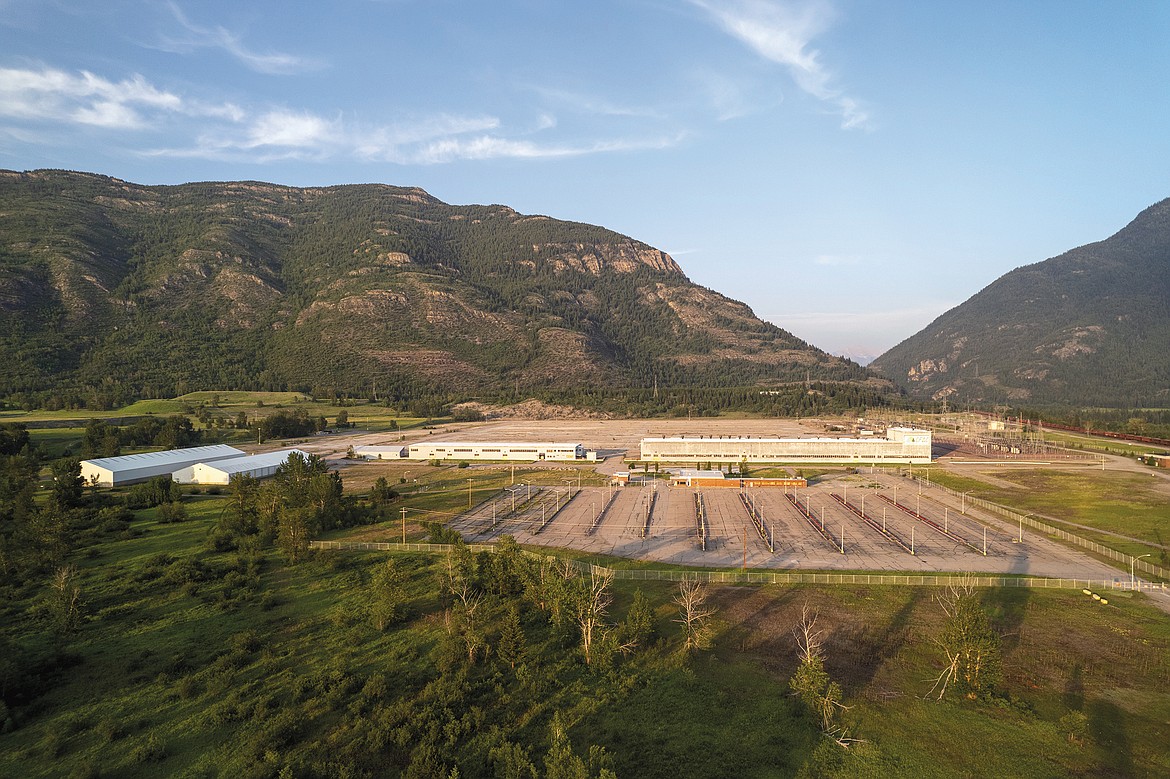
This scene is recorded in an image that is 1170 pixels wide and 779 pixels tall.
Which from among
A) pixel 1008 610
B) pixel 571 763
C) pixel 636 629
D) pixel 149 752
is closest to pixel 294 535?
pixel 149 752

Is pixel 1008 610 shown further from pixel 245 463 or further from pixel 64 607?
pixel 245 463

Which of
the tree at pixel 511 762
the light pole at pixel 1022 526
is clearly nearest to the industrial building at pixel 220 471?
the tree at pixel 511 762

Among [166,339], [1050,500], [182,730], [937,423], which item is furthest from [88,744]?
[166,339]

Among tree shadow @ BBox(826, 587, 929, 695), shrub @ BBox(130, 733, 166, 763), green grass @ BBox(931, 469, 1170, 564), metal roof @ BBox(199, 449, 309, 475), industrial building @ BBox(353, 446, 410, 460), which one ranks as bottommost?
shrub @ BBox(130, 733, 166, 763)

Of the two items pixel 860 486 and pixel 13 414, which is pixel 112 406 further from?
pixel 860 486

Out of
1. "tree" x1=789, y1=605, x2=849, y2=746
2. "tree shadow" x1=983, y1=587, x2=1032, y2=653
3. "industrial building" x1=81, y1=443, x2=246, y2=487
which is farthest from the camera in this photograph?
"industrial building" x1=81, y1=443, x2=246, y2=487

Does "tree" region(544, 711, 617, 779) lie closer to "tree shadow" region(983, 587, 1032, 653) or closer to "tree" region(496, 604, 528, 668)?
"tree" region(496, 604, 528, 668)

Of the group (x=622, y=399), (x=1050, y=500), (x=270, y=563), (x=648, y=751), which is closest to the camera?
(x=648, y=751)

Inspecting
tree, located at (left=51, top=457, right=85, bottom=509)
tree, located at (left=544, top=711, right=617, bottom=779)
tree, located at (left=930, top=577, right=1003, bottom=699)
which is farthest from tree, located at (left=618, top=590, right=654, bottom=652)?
tree, located at (left=51, top=457, right=85, bottom=509)
